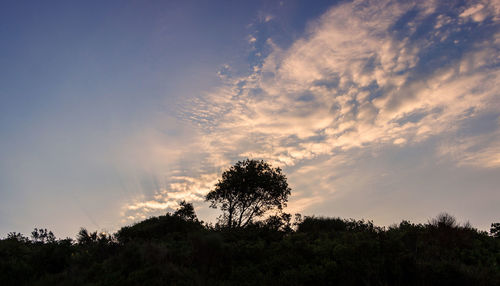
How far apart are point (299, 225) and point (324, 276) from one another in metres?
14.1

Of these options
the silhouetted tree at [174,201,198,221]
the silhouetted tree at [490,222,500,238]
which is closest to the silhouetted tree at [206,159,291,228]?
the silhouetted tree at [174,201,198,221]

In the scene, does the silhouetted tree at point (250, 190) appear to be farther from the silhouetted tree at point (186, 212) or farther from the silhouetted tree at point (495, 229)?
the silhouetted tree at point (495, 229)

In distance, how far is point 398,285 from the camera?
394 inches

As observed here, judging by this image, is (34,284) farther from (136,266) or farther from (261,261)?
(261,261)

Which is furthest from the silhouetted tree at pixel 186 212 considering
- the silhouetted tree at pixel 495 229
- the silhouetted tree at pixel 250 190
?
the silhouetted tree at pixel 495 229

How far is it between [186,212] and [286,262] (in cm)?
1780

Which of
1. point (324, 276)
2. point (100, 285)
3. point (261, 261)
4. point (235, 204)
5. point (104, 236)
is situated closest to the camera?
point (324, 276)

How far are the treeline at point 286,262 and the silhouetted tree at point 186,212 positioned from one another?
414 inches

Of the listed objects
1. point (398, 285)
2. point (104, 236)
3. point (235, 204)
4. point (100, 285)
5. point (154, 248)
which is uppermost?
point (235, 204)

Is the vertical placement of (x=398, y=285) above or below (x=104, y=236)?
below

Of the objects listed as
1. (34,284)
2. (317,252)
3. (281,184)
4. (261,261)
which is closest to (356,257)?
(317,252)

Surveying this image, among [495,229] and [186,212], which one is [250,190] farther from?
[495,229]

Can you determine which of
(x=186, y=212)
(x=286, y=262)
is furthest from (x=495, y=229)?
(x=186, y=212)

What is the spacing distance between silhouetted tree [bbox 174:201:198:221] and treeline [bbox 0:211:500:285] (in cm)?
1050
